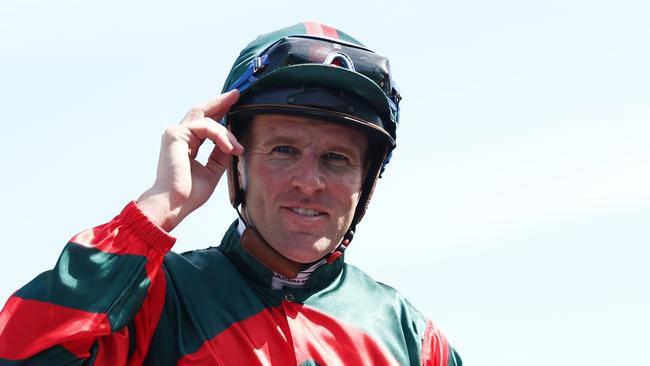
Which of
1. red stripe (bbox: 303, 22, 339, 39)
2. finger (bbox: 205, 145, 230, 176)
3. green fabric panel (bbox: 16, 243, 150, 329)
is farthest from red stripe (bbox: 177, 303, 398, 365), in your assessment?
red stripe (bbox: 303, 22, 339, 39)

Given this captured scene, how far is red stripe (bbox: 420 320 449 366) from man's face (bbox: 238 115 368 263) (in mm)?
644

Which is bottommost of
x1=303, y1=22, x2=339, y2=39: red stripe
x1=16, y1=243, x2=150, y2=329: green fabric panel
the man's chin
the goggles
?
x1=16, y1=243, x2=150, y2=329: green fabric panel

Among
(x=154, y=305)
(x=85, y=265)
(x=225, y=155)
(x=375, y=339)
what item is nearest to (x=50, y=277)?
(x=85, y=265)

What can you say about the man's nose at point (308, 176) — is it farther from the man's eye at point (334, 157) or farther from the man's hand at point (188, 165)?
the man's hand at point (188, 165)

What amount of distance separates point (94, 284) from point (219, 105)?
109cm

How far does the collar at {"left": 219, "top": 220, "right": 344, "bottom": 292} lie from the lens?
190 inches

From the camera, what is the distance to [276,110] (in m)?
4.76

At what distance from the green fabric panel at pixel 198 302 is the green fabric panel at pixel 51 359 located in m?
0.47

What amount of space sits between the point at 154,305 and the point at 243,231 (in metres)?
0.64

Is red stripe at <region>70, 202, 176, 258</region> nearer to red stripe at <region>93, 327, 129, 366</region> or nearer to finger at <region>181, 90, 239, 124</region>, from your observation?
red stripe at <region>93, 327, 129, 366</region>

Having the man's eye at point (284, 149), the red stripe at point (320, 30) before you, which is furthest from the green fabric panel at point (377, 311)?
the red stripe at point (320, 30)

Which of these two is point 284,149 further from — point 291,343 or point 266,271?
point 291,343

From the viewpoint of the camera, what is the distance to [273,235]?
4801 mm

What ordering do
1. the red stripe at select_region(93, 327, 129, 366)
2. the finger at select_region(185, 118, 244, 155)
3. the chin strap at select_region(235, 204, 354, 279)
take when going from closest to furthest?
1. the red stripe at select_region(93, 327, 129, 366)
2. the finger at select_region(185, 118, 244, 155)
3. the chin strap at select_region(235, 204, 354, 279)
